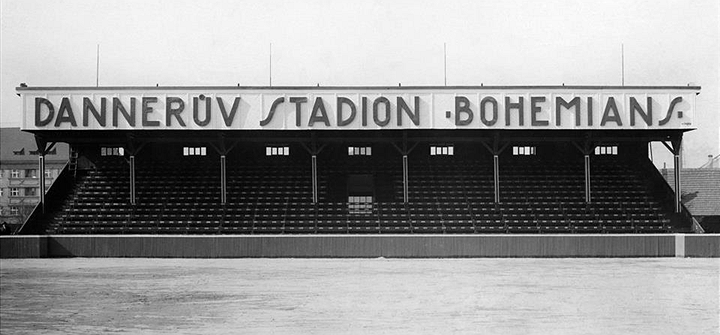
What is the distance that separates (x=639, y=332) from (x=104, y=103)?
32.8 meters

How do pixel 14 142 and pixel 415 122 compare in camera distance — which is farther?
pixel 14 142

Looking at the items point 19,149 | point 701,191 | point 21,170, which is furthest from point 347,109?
point 19,149

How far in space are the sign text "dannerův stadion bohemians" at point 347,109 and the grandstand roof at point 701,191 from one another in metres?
12.7

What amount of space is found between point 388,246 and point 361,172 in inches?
343

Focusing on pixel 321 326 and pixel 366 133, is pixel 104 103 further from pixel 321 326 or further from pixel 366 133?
pixel 321 326

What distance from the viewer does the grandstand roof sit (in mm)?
53375

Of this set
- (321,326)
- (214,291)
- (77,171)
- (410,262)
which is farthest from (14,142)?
(321,326)

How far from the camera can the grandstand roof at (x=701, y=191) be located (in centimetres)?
5338

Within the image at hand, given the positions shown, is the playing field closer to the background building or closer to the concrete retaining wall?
the concrete retaining wall

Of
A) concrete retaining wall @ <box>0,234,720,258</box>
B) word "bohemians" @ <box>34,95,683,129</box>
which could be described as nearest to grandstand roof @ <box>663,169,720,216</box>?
word "bohemians" @ <box>34,95,683,129</box>

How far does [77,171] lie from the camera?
48.0 m

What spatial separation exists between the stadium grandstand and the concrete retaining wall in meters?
2.78

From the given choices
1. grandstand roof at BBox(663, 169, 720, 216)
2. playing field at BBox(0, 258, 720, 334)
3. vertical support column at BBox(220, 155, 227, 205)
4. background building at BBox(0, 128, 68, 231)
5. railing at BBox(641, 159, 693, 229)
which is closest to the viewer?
playing field at BBox(0, 258, 720, 334)

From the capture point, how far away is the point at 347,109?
141 feet
